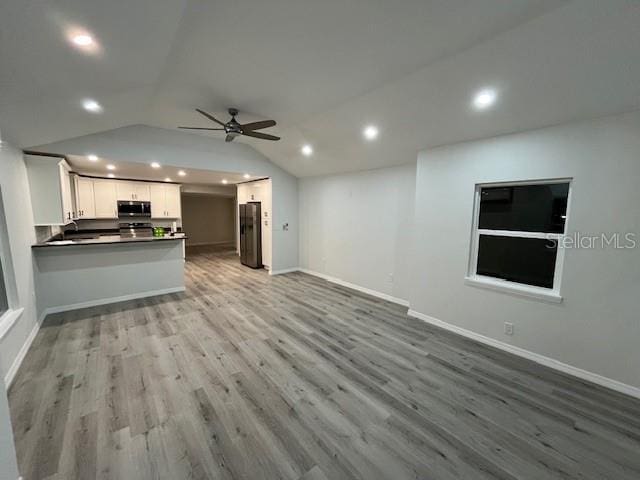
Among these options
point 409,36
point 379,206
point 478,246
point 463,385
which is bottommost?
point 463,385

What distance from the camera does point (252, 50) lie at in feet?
7.36

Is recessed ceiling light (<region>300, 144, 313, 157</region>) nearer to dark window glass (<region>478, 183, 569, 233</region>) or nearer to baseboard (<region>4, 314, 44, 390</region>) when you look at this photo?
dark window glass (<region>478, 183, 569, 233</region>)

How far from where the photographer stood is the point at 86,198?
20.8ft

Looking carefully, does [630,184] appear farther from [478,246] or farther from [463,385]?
[463,385]

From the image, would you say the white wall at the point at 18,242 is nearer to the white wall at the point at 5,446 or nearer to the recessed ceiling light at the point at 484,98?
the white wall at the point at 5,446

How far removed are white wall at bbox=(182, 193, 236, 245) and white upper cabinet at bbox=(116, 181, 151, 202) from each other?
3134 mm

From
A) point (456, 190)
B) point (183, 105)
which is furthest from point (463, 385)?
point (183, 105)

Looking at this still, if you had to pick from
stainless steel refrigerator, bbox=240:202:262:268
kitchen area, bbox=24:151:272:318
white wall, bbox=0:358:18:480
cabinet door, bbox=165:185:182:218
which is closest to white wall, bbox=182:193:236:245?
kitchen area, bbox=24:151:272:318

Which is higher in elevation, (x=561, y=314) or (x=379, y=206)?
(x=379, y=206)

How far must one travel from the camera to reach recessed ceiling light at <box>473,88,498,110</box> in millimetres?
2443

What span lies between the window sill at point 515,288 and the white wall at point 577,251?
0.22 feet

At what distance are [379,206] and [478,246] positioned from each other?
1896 millimetres

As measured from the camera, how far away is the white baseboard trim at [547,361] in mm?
2354

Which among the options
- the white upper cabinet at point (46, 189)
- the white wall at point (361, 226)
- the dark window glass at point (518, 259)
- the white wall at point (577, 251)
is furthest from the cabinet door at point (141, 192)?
the dark window glass at point (518, 259)
